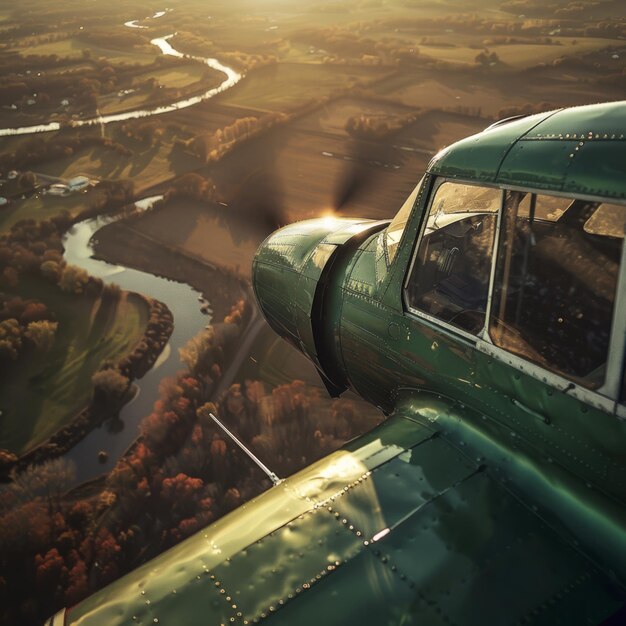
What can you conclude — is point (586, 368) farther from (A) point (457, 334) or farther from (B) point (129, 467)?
Answer: (B) point (129, 467)

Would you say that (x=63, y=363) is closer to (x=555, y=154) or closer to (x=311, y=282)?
(x=311, y=282)

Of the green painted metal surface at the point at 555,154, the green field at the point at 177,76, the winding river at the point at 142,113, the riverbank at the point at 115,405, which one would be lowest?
the riverbank at the point at 115,405

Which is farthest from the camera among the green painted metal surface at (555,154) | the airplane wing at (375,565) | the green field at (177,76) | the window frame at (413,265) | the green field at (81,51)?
the green field at (81,51)

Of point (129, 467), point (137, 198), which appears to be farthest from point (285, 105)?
point (129, 467)

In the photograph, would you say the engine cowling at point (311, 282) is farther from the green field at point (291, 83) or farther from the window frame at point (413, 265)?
the green field at point (291, 83)

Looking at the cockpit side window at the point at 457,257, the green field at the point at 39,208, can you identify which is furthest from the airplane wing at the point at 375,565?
the green field at the point at 39,208

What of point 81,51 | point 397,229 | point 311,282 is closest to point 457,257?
point 397,229
